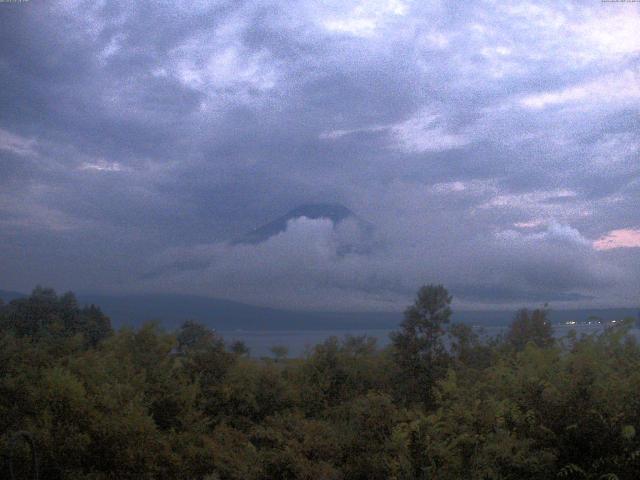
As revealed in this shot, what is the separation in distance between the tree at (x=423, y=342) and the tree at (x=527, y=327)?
183 centimetres

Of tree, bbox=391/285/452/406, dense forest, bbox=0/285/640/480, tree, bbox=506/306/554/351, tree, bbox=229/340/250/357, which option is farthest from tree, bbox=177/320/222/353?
tree, bbox=506/306/554/351

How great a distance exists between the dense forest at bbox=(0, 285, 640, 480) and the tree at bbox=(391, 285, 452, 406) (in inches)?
1.2

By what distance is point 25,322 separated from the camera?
868 inches

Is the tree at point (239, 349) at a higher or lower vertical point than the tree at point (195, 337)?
lower

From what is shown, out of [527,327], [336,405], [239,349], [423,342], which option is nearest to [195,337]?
[239,349]

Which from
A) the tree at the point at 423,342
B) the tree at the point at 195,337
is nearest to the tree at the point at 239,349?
the tree at the point at 195,337

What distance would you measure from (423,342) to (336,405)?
3003 mm

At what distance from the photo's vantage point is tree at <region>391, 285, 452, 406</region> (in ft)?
49.8

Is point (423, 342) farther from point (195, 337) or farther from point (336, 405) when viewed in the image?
point (195, 337)

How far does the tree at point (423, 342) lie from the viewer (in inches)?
597

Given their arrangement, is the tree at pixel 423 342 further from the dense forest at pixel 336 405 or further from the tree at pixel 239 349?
the tree at pixel 239 349

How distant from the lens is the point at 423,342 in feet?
50.6

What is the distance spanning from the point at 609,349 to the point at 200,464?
7545mm

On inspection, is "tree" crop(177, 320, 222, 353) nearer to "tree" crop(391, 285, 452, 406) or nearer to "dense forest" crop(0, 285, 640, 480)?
"dense forest" crop(0, 285, 640, 480)
